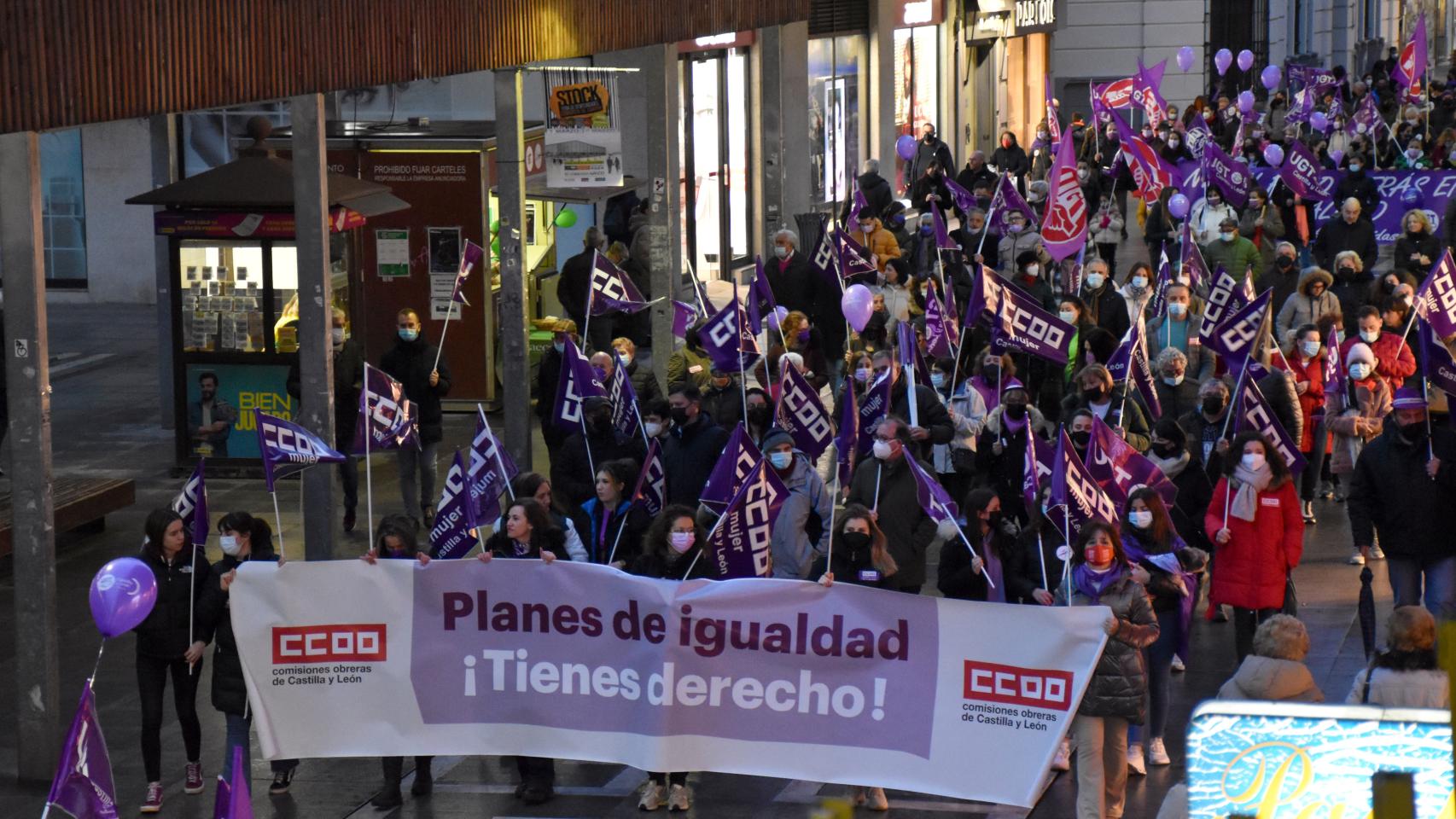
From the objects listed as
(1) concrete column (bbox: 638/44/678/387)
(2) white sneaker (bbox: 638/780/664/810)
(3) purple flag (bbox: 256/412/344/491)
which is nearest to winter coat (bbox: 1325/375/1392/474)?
(1) concrete column (bbox: 638/44/678/387)

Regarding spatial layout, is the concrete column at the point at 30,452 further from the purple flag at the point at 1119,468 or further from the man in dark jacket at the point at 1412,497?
the man in dark jacket at the point at 1412,497

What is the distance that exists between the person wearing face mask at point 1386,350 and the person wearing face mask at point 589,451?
5.51 metres

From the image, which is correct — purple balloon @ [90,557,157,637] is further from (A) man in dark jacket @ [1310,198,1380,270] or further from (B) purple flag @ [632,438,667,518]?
(A) man in dark jacket @ [1310,198,1380,270]

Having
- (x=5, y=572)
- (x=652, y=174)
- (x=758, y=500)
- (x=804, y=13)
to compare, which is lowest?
(x=5, y=572)

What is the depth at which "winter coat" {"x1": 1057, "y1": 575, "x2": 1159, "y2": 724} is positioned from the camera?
363 inches

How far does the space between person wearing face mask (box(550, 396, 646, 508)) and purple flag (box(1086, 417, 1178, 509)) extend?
304 cm

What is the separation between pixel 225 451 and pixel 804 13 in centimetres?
868

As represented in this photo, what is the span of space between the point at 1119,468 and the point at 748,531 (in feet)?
7.12

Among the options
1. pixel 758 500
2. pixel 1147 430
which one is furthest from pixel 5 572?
pixel 1147 430

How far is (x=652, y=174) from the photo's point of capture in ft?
60.8

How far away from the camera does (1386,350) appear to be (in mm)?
15117

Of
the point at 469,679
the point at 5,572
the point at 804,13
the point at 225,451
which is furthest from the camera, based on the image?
the point at 804,13

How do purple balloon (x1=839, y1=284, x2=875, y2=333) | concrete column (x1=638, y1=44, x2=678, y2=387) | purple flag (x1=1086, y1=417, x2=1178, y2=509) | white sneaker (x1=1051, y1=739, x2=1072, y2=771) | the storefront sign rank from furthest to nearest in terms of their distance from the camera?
concrete column (x1=638, y1=44, x2=678, y2=387), purple balloon (x1=839, y1=284, x2=875, y2=333), purple flag (x1=1086, y1=417, x2=1178, y2=509), white sneaker (x1=1051, y1=739, x2=1072, y2=771), the storefront sign

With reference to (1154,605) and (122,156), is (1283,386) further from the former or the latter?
(122,156)
